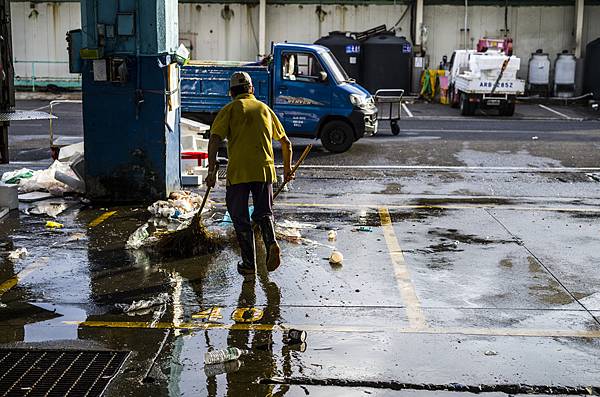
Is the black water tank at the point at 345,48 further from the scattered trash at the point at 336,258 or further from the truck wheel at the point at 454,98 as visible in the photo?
the scattered trash at the point at 336,258

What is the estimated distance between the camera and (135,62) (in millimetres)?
11258

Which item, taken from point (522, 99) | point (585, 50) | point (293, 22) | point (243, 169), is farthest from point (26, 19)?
point (243, 169)

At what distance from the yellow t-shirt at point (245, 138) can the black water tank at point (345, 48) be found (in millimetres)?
23443

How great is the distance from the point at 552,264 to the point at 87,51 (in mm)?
6542

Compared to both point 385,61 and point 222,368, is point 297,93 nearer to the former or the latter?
point 222,368

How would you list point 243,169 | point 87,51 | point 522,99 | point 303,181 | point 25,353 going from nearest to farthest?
point 25,353 → point 243,169 → point 87,51 → point 303,181 → point 522,99

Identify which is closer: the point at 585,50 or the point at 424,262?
the point at 424,262

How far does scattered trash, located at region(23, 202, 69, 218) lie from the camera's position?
10.8m

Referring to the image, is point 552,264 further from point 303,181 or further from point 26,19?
point 26,19

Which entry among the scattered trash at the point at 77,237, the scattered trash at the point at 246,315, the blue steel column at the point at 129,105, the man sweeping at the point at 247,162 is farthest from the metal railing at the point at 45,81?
the scattered trash at the point at 246,315

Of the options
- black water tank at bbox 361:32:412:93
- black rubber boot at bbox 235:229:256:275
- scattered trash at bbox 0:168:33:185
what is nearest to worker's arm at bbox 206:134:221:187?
black rubber boot at bbox 235:229:256:275

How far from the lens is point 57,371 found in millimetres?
5824

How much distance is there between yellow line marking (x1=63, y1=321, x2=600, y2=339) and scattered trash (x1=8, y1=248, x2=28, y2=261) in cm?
223

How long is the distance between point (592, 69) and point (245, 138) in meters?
27.0
